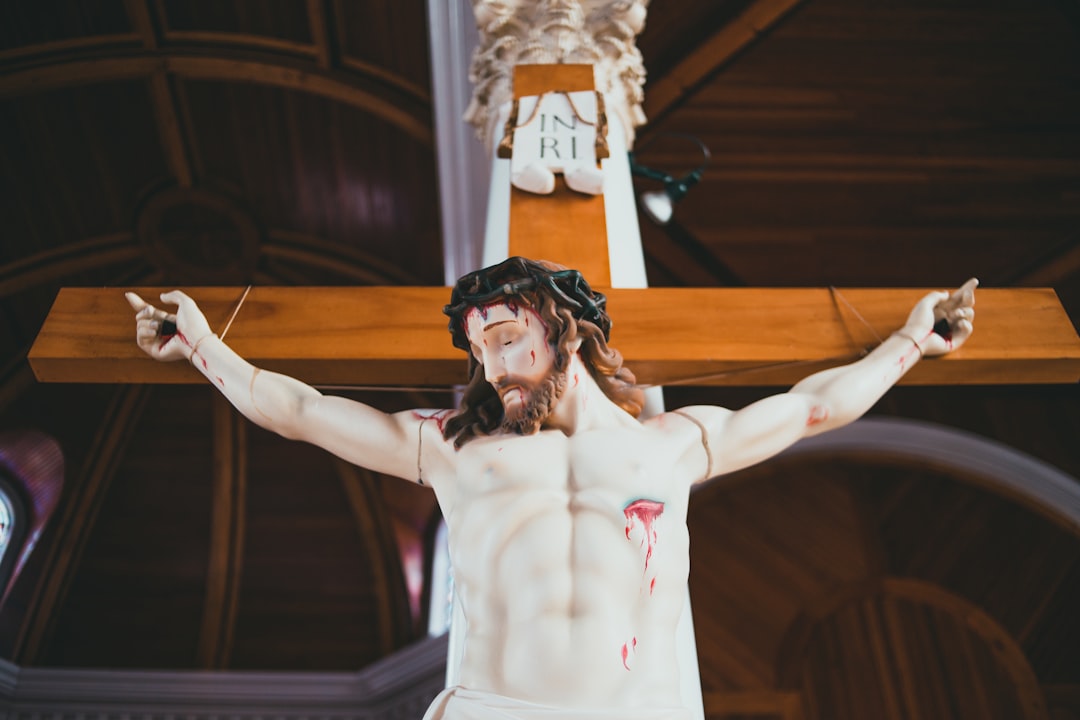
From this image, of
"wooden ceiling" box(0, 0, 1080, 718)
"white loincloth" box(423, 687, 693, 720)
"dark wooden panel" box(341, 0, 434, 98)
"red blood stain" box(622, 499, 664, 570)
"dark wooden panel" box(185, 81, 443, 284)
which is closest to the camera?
"white loincloth" box(423, 687, 693, 720)

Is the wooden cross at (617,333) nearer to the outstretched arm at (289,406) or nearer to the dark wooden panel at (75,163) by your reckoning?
the outstretched arm at (289,406)

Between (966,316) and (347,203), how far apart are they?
5.69 meters

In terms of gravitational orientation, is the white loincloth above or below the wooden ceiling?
below

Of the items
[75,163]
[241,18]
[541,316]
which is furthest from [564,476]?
[75,163]

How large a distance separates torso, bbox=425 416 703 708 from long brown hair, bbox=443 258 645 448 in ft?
0.32

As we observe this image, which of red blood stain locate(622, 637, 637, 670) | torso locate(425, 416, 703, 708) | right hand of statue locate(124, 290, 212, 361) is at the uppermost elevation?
right hand of statue locate(124, 290, 212, 361)

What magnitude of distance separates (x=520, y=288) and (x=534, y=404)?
266 mm

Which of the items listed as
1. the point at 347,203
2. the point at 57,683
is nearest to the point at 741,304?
the point at 347,203

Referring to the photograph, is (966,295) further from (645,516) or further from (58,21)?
(58,21)

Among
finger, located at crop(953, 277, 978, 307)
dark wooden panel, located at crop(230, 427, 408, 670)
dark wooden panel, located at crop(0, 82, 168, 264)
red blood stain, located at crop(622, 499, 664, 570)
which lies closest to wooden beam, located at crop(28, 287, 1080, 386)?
finger, located at crop(953, 277, 978, 307)

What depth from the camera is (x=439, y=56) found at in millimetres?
5699

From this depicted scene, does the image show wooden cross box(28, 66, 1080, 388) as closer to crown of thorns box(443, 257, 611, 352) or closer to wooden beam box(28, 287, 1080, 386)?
wooden beam box(28, 287, 1080, 386)

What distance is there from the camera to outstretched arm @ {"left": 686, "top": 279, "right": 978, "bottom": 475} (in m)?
2.54

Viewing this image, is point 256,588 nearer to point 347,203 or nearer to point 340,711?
point 340,711
